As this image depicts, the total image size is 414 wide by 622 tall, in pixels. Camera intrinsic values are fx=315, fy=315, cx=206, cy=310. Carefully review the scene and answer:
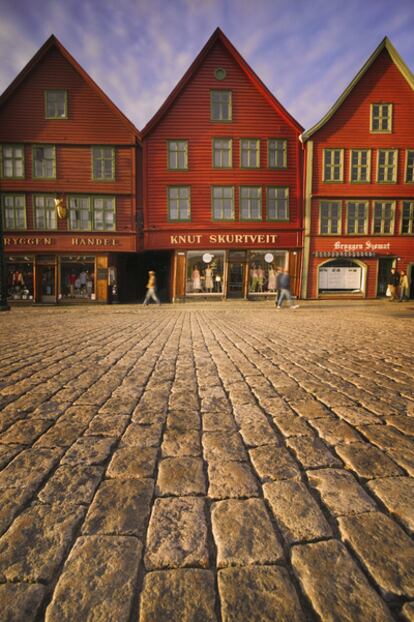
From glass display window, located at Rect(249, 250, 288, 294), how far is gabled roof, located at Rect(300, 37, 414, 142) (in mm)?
6701

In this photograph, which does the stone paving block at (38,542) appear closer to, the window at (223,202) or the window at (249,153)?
the window at (223,202)

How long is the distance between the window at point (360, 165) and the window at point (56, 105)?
16481 millimetres

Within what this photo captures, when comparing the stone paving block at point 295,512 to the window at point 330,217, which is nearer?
the stone paving block at point 295,512

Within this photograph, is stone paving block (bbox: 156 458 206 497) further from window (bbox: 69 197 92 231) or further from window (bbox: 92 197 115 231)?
window (bbox: 69 197 92 231)

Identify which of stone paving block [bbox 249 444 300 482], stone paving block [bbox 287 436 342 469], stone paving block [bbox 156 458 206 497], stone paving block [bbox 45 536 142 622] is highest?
stone paving block [bbox 287 436 342 469]

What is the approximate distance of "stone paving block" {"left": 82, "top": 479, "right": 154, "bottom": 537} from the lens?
1.24 m

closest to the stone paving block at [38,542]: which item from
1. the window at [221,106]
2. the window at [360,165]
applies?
the window at [221,106]

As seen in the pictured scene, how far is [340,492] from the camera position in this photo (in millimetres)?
1443

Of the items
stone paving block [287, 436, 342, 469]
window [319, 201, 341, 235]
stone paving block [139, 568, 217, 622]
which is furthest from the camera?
window [319, 201, 341, 235]

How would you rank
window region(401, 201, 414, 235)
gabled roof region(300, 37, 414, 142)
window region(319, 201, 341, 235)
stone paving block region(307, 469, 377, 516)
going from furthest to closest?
window region(401, 201, 414, 235) < window region(319, 201, 341, 235) < gabled roof region(300, 37, 414, 142) < stone paving block region(307, 469, 377, 516)

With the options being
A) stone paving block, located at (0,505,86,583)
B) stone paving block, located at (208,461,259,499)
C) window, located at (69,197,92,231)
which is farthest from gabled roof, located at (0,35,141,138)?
stone paving block, located at (0,505,86,583)

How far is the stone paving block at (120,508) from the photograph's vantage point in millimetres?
1235

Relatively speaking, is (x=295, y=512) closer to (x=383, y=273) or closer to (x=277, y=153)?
(x=277, y=153)

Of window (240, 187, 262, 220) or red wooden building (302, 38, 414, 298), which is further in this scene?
red wooden building (302, 38, 414, 298)
